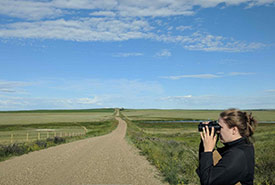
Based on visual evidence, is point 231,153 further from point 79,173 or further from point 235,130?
point 79,173

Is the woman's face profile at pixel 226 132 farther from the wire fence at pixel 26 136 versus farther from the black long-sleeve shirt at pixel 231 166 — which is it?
the wire fence at pixel 26 136

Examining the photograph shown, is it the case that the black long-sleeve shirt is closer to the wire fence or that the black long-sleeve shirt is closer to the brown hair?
the brown hair

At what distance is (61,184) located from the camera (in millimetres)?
7844

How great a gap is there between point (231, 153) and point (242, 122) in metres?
0.30

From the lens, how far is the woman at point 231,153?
229 cm

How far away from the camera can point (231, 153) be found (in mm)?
2328

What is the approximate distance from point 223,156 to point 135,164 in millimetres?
9546

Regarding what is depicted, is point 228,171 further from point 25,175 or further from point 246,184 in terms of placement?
point 25,175

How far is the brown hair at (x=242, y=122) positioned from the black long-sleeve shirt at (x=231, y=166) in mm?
75

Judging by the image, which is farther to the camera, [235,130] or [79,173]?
[79,173]

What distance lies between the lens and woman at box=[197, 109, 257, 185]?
7.51 feet

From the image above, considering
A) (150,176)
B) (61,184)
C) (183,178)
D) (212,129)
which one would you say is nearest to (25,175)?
(61,184)

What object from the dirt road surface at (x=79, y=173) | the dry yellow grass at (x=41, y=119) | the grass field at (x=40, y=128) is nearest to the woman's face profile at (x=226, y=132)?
the dirt road surface at (x=79, y=173)

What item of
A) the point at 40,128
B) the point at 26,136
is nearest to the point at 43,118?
the point at 40,128
